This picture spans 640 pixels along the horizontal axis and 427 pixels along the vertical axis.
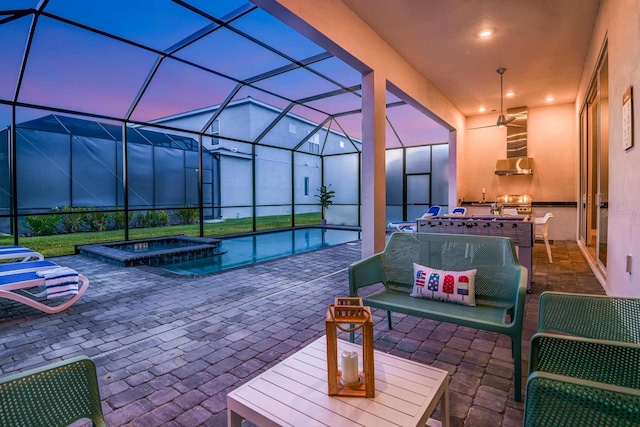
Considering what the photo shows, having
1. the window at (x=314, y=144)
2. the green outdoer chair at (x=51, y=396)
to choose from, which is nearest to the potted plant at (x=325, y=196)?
the window at (x=314, y=144)

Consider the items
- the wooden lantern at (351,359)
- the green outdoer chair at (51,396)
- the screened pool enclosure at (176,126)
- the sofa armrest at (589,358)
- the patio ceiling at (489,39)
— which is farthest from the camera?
the screened pool enclosure at (176,126)

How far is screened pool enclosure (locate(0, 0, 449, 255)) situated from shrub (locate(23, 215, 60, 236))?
0.04 metres

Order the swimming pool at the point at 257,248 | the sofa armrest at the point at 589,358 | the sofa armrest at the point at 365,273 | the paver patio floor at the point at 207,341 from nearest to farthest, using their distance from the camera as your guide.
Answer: the sofa armrest at the point at 589,358, the paver patio floor at the point at 207,341, the sofa armrest at the point at 365,273, the swimming pool at the point at 257,248

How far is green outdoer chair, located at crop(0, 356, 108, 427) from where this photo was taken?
0.94 m

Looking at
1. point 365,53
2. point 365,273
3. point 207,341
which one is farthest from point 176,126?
point 365,273

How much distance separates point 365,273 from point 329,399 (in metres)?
1.44

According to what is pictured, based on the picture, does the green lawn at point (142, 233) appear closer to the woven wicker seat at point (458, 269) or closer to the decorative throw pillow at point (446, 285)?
the woven wicker seat at point (458, 269)

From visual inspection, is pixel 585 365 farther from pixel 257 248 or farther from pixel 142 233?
pixel 142 233

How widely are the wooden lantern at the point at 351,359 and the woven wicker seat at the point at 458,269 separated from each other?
1.07 m

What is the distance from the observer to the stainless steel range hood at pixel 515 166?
27.9 ft

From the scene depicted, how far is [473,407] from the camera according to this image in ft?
6.01

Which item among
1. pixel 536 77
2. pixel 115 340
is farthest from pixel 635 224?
pixel 536 77

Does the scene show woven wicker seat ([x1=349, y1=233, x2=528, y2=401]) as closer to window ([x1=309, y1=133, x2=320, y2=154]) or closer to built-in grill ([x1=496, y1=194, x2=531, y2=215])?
built-in grill ([x1=496, y1=194, x2=531, y2=215])

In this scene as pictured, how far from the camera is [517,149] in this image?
883 cm
